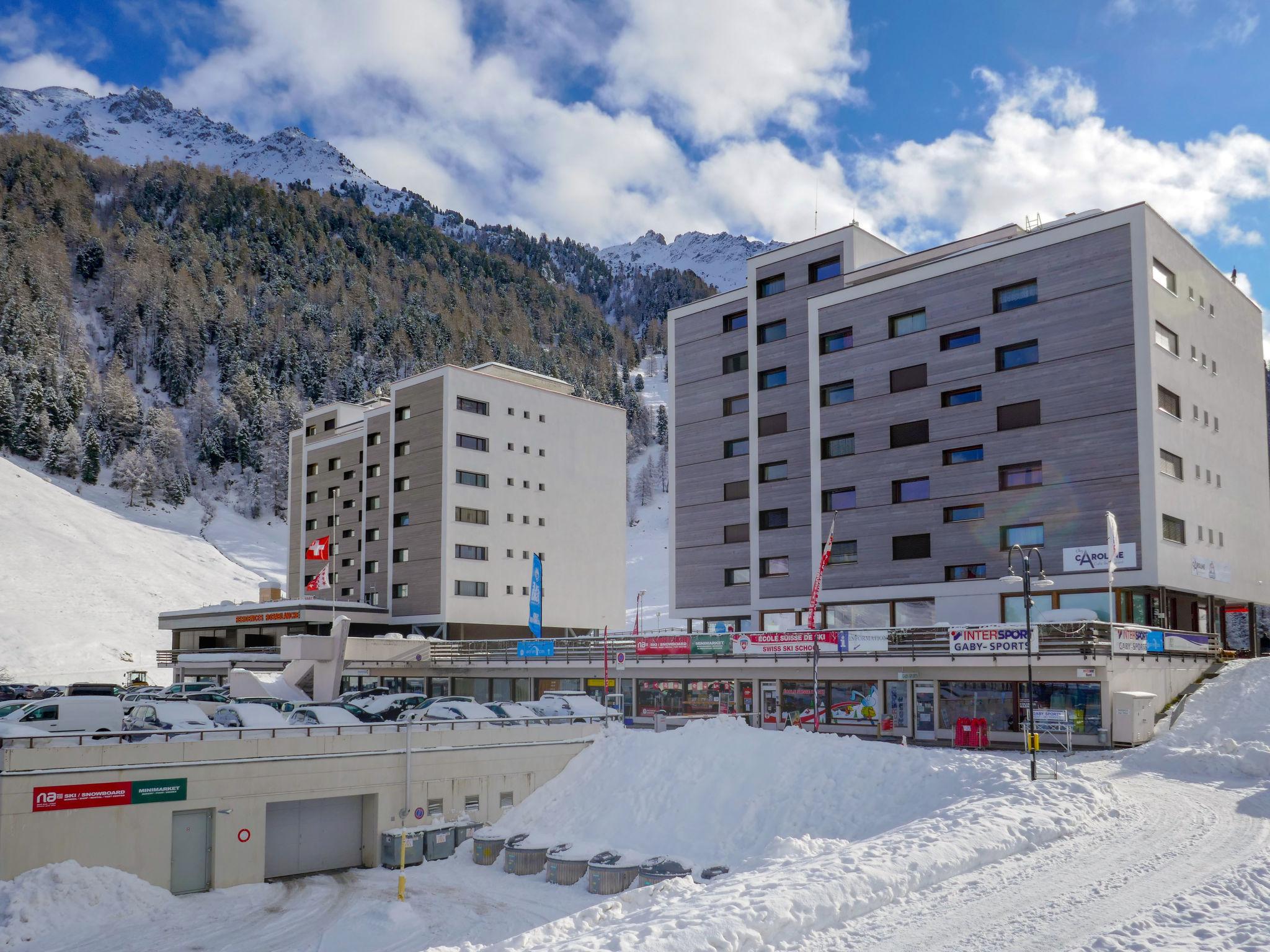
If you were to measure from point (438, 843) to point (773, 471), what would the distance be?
110 ft

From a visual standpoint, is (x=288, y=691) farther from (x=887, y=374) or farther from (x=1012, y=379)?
(x=1012, y=379)

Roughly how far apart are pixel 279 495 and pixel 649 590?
63701 mm

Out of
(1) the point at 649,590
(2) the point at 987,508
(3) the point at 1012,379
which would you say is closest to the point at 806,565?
(2) the point at 987,508

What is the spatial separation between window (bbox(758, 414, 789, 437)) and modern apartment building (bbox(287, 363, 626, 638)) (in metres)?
21.8

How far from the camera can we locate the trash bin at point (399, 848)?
3150 cm

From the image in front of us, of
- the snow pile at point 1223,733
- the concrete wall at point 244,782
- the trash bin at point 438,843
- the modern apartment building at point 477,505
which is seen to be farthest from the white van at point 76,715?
the modern apartment building at point 477,505

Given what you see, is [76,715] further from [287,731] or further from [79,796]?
[79,796]

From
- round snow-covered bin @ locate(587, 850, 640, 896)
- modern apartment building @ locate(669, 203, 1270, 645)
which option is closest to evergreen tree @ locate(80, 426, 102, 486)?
modern apartment building @ locate(669, 203, 1270, 645)

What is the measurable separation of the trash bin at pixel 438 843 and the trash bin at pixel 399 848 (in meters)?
0.18

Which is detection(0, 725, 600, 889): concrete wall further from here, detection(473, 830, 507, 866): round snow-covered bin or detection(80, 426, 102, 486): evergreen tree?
detection(80, 426, 102, 486): evergreen tree

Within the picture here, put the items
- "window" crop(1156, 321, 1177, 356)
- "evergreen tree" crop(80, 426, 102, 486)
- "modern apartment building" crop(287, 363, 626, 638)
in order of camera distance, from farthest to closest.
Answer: "evergreen tree" crop(80, 426, 102, 486) → "modern apartment building" crop(287, 363, 626, 638) → "window" crop(1156, 321, 1177, 356)

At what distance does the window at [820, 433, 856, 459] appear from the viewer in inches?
2175

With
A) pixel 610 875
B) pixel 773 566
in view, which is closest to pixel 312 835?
pixel 610 875

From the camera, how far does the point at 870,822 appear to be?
27.7m
